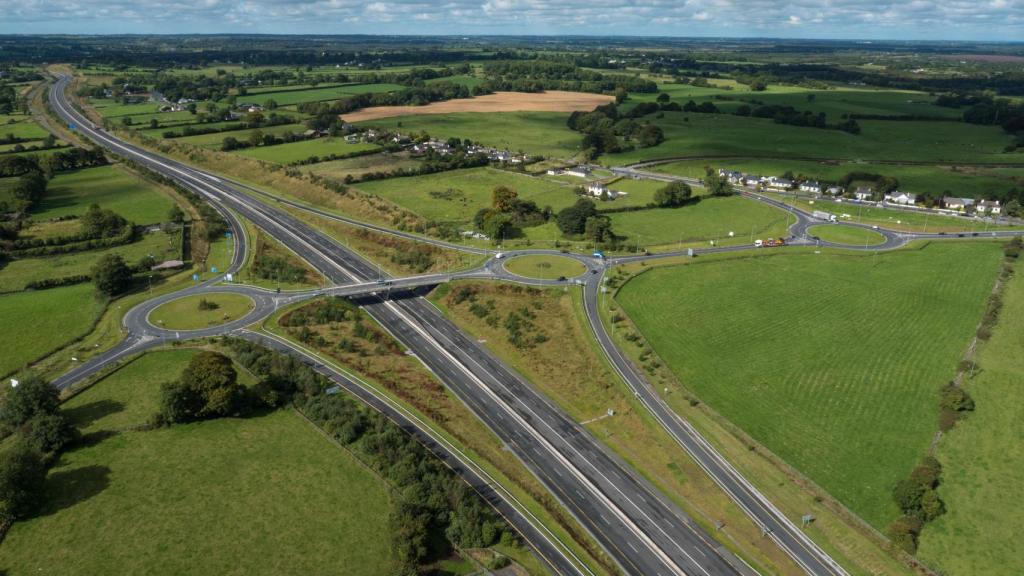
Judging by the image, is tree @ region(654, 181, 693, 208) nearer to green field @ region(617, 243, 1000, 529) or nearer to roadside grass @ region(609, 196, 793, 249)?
roadside grass @ region(609, 196, 793, 249)

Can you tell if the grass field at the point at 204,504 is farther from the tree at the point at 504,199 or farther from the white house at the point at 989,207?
the white house at the point at 989,207

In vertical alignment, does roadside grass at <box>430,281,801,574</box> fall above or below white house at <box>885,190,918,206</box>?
below

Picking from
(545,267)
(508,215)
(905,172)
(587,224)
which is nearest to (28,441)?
(545,267)

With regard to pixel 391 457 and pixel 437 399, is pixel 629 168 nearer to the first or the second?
pixel 437 399

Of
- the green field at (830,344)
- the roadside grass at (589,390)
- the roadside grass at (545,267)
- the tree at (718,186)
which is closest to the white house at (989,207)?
the green field at (830,344)

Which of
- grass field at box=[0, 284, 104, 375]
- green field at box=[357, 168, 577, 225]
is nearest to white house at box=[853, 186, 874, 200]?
green field at box=[357, 168, 577, 225]

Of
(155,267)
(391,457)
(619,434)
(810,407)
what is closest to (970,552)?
(810,407)

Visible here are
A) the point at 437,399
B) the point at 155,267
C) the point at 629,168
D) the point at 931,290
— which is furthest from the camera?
the point at 629,168
